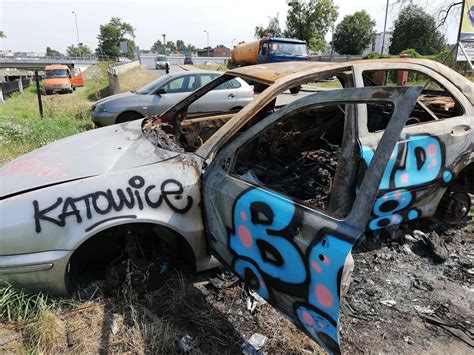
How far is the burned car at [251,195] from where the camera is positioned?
5.80 ft

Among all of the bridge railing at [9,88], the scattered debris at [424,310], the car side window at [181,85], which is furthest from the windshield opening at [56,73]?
the scattered debris at [424,310]

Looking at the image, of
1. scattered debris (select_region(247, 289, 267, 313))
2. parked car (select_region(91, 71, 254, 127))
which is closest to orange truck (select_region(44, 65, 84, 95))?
parked car (select_region(91, 71, 254, 127))

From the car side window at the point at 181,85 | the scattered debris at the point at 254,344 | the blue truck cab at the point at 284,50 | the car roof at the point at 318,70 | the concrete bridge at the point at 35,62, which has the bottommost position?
the scattered debris at the point at 254,344

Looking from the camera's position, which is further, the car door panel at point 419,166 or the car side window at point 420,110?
the car side window at point 420,110

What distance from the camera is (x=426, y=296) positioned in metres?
2.89

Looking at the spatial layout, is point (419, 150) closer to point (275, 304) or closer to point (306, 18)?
point (275, 304)

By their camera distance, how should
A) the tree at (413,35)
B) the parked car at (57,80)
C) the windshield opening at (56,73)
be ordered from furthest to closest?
the tree at (413,35)
the windshield opening at (56,73)
the parked car at (57,80)

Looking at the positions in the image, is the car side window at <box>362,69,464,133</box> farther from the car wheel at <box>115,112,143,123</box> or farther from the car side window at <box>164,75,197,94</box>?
the car wheel at <box>115,112,143,123</box>

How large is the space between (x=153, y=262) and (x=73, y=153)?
3.60 ft

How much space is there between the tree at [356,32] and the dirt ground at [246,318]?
2077 inches

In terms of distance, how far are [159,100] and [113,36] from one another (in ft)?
337

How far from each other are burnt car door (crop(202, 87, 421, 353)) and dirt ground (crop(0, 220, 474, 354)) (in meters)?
0.43

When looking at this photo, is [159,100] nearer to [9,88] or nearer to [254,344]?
[254,344]

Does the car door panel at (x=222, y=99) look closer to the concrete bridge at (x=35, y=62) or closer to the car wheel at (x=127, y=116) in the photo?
the car wheel at (x=127, y=116)
